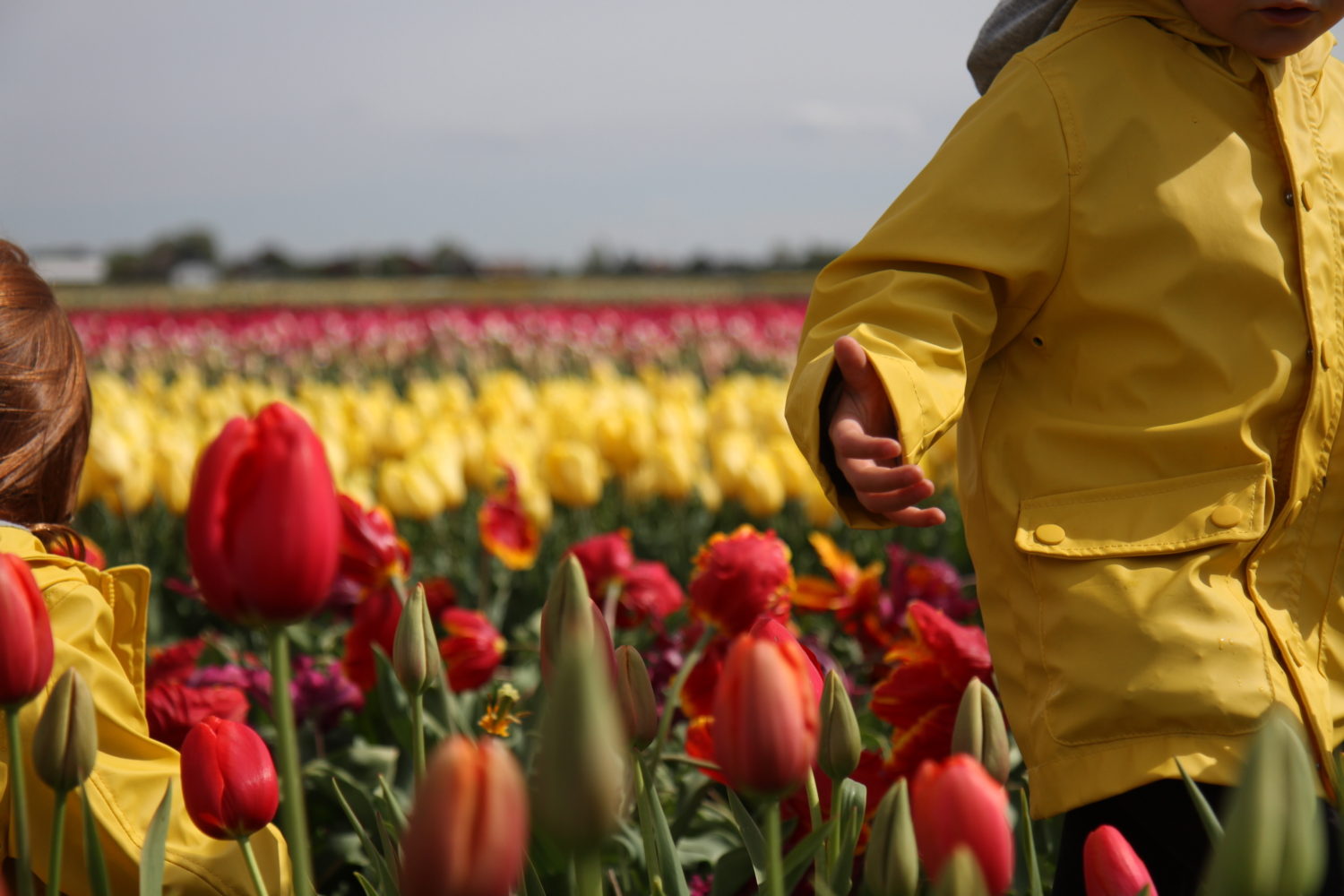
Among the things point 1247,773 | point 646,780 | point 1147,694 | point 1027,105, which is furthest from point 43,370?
point 1247,773

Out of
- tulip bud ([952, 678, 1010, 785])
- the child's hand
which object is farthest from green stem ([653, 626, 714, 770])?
tulip bud ([952, 678, 1010, 785])

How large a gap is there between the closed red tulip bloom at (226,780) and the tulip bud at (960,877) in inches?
19.7

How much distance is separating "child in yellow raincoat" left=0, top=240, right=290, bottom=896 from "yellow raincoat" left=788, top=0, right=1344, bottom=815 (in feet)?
2.15

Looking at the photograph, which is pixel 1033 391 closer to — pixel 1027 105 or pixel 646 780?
pixel 1027 105

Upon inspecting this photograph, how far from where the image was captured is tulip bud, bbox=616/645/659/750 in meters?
0.99

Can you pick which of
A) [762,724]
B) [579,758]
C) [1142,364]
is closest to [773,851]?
[762,724]

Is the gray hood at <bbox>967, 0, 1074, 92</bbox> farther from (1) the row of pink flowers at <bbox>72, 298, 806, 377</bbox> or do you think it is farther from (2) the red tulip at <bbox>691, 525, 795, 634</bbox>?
(1) the row of pink flowers at <bbox>72, 298, 806, 377</bbox>

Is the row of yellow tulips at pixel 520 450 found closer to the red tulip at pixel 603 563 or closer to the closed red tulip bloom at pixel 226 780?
the red tulip at pixel 603 563

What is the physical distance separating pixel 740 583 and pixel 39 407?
84cm

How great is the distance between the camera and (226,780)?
938 millimetres

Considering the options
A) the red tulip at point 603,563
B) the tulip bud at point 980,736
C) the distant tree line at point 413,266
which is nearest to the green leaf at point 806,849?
the tulip bud at point 980,736

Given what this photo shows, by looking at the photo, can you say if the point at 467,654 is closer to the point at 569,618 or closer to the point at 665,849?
the point at 665,849

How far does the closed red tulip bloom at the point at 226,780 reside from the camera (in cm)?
94

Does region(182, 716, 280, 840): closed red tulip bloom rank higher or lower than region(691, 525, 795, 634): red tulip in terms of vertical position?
higher
